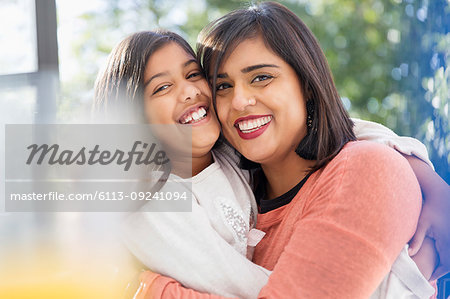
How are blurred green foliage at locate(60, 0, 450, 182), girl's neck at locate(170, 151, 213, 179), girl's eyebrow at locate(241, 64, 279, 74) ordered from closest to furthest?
1. girl's eyebrow at locate(241, 64, 279, 74)
2. girl's neck at locate(170, 151, 213, 179)
3. blurred green foliage at locate(60, 0, 450, 182)

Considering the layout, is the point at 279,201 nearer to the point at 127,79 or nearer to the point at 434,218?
the point at 434,218

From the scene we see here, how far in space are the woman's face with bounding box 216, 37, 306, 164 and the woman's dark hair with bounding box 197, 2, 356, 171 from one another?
2 cm

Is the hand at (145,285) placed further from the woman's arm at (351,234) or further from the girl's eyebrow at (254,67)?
the girl's eyebrow at (254,67)

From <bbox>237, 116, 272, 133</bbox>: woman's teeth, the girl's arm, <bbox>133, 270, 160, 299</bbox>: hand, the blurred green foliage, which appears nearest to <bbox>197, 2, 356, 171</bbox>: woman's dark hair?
<bbox>237, 116, 272, 133</bbox>: woman's teeth

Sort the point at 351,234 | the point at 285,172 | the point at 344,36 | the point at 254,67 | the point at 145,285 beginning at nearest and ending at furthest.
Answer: the point at 351,234 < the point at 145,285 < the point at 254,67 < the point at 285,172 < the point at 344,36

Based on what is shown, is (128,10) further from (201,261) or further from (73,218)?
(201,261)

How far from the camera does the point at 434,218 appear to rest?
112 cm

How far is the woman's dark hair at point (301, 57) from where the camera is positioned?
1.20 m

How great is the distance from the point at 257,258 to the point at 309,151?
0.30m

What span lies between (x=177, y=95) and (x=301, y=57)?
32cm

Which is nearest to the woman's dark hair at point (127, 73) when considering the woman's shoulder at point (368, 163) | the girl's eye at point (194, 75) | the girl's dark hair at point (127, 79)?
the girl's dark hair at point (127, 79)

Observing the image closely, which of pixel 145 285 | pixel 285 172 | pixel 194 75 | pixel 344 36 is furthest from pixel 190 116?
pixel 344 36

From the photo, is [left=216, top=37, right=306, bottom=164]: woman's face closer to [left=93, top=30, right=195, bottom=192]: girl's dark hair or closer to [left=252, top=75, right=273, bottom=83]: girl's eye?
[left=252, top=75, right=273, bottom=83]: girl's eye

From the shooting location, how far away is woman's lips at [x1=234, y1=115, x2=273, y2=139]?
123 centimetres
